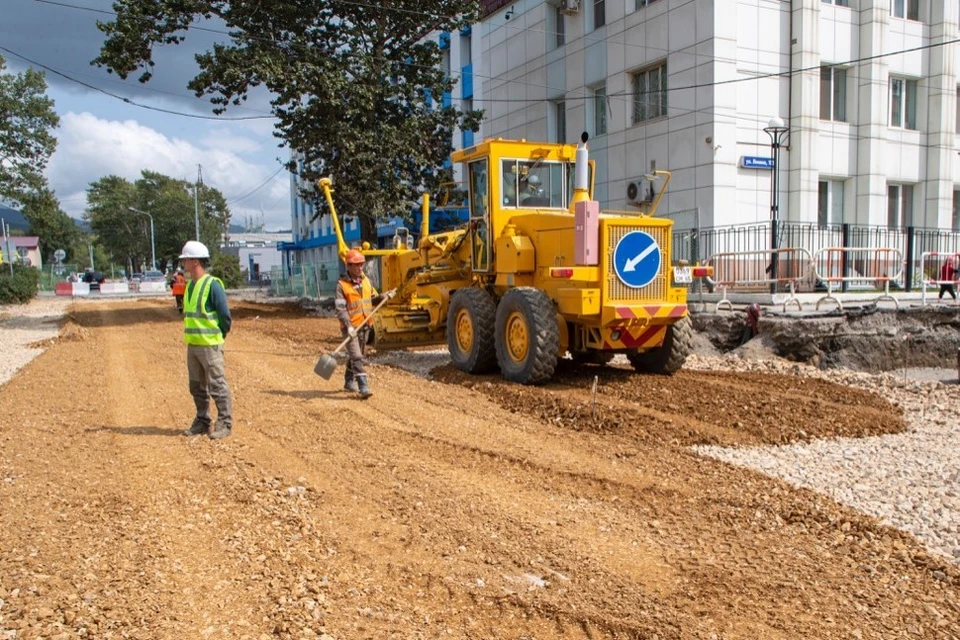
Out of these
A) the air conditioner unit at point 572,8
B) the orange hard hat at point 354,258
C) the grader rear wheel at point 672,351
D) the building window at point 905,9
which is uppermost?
the air conditioner unit at point 572,8

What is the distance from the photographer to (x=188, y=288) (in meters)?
7.07

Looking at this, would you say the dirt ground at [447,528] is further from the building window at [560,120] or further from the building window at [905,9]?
the building window at [560,120]

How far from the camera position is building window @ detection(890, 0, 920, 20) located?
71.5 ft

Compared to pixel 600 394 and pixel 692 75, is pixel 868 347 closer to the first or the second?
pixel 600 394

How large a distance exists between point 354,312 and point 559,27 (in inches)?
760

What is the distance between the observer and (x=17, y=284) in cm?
3328

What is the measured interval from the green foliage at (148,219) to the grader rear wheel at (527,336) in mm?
69763

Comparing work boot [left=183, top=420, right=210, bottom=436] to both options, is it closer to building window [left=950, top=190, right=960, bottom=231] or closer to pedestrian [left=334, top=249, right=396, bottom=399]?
pedestrian [left=334, top=249, right=396, bottom=399]

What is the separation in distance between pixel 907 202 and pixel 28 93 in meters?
29.7

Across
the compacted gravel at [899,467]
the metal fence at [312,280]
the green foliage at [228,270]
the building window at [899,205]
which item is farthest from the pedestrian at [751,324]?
the green foliage at [228,270]

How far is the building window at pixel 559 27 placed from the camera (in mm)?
24867

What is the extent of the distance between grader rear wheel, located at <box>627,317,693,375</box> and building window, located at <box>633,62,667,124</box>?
12474mm

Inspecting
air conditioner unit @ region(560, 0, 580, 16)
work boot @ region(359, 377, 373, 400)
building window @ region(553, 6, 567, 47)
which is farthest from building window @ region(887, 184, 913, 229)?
work boot @ region(359, 377, 373, 400)

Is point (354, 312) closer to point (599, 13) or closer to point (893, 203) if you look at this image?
point (599, 13)
